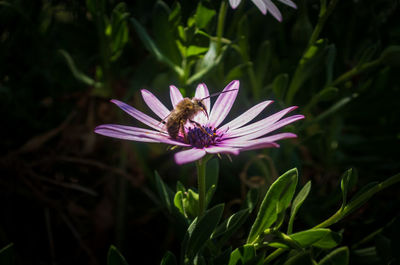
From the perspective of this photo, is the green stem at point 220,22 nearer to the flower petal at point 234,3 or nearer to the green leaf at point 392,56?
the flower petal at point 234,3

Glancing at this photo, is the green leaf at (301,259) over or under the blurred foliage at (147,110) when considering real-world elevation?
under

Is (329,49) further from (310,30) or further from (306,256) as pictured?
(306,256)

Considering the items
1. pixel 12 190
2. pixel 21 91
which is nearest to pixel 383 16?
pixel 21 91

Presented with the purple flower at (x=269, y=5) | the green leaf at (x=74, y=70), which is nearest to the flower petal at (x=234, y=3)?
the purple flower at (x=269, y=5)

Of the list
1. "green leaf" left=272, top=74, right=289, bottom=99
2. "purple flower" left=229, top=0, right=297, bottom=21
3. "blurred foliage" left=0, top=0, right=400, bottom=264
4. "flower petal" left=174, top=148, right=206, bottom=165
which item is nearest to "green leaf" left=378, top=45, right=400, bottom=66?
"blurred foliage" left=0, top=0, right=400, bottom=264

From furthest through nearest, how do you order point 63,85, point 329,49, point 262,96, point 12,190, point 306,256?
1. point 63,85
2. point 12,190
3. point 262,96
4. point 329,49
5. point 306,256

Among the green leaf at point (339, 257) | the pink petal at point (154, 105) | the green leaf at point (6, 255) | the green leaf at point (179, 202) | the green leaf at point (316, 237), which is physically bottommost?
the green leaf at point (339, 257)

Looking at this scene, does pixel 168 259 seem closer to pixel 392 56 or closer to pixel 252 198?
pixel 252 198
